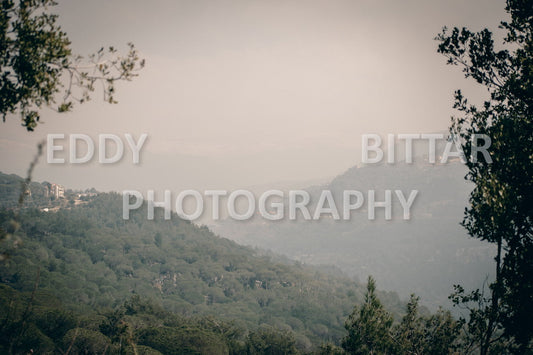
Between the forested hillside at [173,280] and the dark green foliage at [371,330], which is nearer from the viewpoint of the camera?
the dark green foliage at [371,330]

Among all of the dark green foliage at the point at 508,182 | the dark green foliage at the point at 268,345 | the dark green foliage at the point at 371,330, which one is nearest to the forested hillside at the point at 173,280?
the dark green foliage at the point at 268,345

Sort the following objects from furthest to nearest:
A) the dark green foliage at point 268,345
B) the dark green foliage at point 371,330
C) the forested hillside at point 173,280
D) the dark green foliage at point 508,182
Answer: the forested hillside at point 173,280
the dark green foliage at point 268,345
the dark green foliage at point 371,330
the dark green foliage at point 508,182

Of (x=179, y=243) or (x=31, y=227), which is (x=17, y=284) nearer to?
(x=31, y=227)

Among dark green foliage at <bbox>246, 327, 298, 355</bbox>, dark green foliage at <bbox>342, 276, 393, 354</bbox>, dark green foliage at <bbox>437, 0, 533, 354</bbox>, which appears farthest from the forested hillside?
dark green foliage at <bbox>437, 0, 533, 354</bbox>

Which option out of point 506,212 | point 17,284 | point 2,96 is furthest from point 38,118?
point 17,284

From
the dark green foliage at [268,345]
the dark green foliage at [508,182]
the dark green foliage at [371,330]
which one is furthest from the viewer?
the dark green foliage at [268,345]

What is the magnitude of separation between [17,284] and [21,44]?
279 ft

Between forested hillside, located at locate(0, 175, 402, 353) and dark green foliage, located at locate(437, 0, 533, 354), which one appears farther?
forested hillside, located at locate(0, 175, 402, 353)

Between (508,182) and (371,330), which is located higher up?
(508,182)

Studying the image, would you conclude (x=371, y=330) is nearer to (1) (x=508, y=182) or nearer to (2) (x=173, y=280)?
(1) (x=508, y=182)

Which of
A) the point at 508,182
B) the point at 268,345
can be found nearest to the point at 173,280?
the point at 268,345

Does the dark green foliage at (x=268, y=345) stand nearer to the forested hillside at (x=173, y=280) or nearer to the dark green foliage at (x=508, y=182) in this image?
the forested hillside at (x=173, y=280)

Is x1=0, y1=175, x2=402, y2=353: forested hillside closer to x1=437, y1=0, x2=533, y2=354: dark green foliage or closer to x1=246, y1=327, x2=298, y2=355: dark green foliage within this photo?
x1=246, y1=327, x2=298, y2=355: dark green foliage

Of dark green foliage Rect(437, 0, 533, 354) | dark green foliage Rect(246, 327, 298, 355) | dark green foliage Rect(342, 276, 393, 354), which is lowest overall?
dark green foliage Rect(246, 327, 298, 355)
